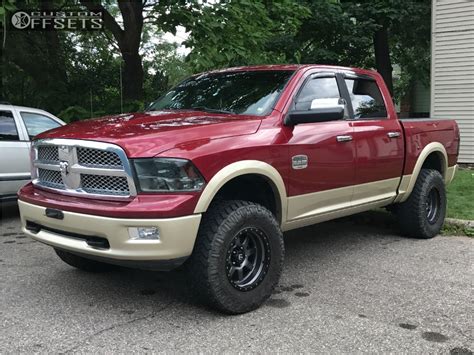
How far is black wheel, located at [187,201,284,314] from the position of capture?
3.71 m

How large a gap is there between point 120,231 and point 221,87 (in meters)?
2.04

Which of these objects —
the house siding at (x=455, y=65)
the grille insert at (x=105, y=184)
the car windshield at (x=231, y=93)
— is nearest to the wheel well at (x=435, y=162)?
the car windshield at (x=231, y=93)

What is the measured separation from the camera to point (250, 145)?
4.01 meters

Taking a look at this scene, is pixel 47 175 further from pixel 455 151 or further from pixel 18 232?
pixel 455 151

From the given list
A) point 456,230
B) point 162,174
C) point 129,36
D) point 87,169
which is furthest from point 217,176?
point 129,36

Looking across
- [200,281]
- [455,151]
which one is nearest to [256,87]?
[200,281]

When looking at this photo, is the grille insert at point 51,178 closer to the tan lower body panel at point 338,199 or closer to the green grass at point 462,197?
the tan lower body panel at point 338,199

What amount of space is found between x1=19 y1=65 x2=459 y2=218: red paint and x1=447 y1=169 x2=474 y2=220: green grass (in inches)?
66.2

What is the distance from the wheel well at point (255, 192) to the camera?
4160 mm

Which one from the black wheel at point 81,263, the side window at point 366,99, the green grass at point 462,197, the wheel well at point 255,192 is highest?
the side window at point 366,99

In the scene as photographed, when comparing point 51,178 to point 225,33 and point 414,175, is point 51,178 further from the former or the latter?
point 225,33

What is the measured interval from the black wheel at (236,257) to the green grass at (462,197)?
3.80m

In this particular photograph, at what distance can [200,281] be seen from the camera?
372cm

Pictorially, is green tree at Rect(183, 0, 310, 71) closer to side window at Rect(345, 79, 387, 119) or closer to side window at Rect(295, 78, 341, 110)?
side window at Rect(345, 79, 387, 119)
